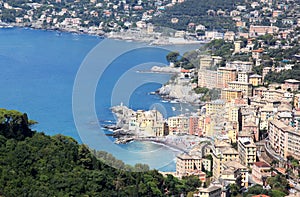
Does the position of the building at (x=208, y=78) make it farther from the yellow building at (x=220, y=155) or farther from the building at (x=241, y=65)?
the yellow building at (x=220, y=155)

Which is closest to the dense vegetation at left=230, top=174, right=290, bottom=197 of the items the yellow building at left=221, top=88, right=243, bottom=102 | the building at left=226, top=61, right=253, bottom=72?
the yellow building at left=221, top=88, right=243, bottom=102

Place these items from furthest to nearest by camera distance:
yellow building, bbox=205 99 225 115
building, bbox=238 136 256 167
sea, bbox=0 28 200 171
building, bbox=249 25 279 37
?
1. building, bbox=249 25 279 37
2. yellow building, bbox=205 99 225 115
3. building, bbox=238 136 256 167
4. sea, bbox=0 28 200 171

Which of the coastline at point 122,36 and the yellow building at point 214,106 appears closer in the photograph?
the yellow building at point 214,106

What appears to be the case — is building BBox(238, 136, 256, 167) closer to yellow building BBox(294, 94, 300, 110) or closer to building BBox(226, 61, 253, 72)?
yellow building BBox(294, 94, 300, 110)

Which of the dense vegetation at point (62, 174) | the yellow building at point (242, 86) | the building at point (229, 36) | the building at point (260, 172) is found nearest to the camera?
the dense vegetation at point (62, 174)

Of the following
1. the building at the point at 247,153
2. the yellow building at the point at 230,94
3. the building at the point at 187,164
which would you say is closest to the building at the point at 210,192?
the building at the point at 187,164

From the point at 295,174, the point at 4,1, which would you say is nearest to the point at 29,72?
the point at 295,174
